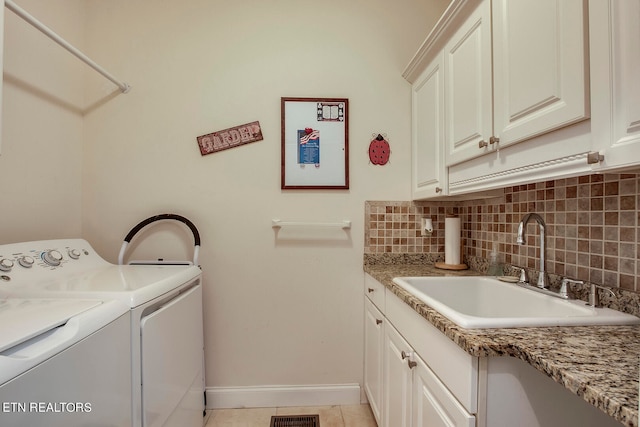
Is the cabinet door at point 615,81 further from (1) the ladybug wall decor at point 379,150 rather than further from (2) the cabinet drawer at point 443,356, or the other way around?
(1) the ladybug wall decor at point 379,150

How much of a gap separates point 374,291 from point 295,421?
34.0 inches

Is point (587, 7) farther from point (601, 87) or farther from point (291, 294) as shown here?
point (291, 294)

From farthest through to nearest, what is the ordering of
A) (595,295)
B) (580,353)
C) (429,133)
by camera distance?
1. (429,133)
2. (595,295)
3. (580,353)

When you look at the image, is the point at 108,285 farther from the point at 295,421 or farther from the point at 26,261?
the point at 295,421

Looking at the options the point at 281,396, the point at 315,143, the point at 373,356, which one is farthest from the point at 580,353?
the point at 281,396

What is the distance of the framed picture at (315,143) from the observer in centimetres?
183

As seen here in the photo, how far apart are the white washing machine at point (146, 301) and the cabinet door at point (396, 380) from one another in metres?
0.92

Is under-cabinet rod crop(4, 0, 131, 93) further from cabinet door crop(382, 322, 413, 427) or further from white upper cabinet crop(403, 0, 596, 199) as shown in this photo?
cabinet door crop(382, 322, 413, 427)

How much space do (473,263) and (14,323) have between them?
6.23ft

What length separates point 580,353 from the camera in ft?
2.10

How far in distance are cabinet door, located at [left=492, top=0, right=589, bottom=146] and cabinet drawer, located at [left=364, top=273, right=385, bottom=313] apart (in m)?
0.86

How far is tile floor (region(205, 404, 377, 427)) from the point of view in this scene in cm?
165

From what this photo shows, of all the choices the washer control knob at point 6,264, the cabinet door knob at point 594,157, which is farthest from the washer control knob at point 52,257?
the cabinet door knob at point 594,157

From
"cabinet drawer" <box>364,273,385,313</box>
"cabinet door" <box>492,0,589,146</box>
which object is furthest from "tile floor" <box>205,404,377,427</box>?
"cabinet door" <box>492,0,589,146</box>
